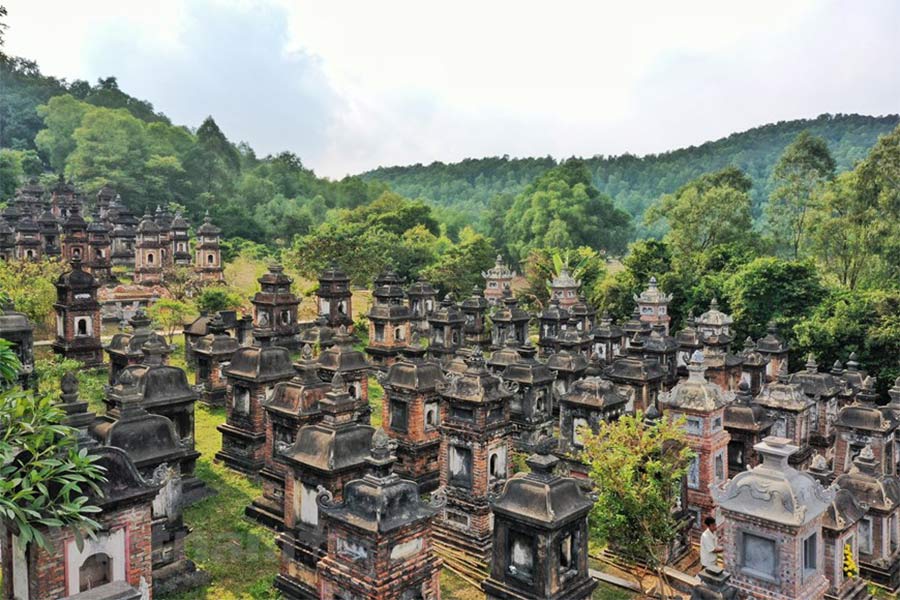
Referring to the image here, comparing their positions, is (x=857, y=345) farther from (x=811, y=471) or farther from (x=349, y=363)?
(x=349, y=363)

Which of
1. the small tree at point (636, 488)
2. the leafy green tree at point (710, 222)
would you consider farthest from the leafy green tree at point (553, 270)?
the small tree at point (636, 488)

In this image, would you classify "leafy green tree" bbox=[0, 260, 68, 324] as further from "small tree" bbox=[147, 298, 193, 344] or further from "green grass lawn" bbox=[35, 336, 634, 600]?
"green grass lawn" bbox=[35, 336, 634, 600]

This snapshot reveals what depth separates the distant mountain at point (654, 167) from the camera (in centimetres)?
13750

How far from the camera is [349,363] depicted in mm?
24141

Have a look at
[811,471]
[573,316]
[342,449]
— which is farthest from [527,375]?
[573,316]

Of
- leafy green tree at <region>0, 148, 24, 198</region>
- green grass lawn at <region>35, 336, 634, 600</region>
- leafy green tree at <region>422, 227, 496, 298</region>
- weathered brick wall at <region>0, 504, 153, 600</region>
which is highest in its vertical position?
leafy green tree at <region>0, 148, 24, 198</region>

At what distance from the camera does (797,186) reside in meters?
56.8

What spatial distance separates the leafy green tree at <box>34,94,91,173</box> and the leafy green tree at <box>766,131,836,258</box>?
8083cm

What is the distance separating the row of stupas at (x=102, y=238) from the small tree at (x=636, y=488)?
40020 mm

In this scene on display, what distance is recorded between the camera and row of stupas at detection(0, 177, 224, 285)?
47.3 meters

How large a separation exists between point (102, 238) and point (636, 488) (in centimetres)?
4694

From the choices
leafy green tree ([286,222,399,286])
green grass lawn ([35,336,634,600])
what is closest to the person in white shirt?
green grass lawn ([35,336,634,600])

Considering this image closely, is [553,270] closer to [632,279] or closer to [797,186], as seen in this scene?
[632,279]

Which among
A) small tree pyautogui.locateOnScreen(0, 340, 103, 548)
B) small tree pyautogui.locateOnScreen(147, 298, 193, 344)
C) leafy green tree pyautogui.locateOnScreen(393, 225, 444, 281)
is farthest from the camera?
leafy green tree pyautogui.locateOnScreen(393, 225, 444, 281)
